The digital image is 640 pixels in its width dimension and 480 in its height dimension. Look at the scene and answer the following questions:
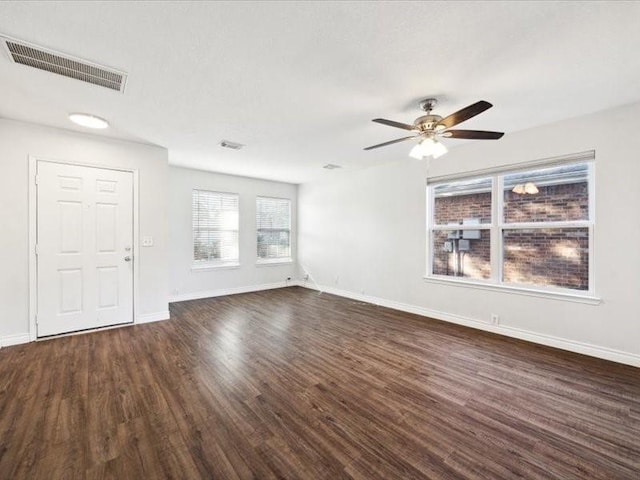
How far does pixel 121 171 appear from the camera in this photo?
3.93 m

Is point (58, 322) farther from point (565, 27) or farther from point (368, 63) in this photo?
point (565, 27)

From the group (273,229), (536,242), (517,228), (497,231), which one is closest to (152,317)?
(273,229)

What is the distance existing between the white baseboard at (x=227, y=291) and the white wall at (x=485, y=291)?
103 cm

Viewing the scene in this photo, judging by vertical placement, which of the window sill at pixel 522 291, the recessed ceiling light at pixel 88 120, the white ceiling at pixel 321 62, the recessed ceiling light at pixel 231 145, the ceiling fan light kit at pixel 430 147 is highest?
the recessed ceiling light at pixel 231 145

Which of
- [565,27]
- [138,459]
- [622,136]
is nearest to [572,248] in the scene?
[622,136]

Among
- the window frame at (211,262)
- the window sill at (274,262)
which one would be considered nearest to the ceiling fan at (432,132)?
the window frame at (211,262)

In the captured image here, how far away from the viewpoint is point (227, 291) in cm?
603

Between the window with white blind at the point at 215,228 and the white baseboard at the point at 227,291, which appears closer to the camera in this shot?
the white baseboard at the point at 227,291

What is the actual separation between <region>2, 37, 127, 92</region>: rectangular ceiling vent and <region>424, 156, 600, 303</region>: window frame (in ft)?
13.5

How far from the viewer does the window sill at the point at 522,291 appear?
10.1ft

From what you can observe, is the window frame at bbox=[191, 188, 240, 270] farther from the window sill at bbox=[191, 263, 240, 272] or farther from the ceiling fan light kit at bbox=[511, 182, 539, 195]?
the ceiling fan light kit at bbox=[511, 182, 539, 195]

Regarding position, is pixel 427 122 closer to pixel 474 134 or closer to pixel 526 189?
pixel 474 134

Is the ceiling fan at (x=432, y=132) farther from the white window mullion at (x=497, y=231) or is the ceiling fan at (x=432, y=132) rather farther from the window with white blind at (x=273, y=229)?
the window with white blind at (x=273, y=229)

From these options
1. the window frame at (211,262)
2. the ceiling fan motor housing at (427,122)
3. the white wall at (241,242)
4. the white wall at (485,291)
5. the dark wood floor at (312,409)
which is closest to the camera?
the dark wood floor at (312,409)
